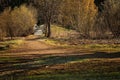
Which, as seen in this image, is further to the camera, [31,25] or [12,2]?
[12,2]

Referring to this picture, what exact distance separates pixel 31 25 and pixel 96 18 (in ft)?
94.9

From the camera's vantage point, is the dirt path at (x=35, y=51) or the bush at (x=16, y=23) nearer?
the dirt path at (x=35, y=51)

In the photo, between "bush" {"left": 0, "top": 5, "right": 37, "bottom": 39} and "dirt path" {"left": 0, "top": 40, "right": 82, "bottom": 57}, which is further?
"bush" {"left": 0, "top": 5, "right": 37, "bottom": 39}

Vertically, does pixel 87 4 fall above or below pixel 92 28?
above

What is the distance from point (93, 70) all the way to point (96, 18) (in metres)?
50.4

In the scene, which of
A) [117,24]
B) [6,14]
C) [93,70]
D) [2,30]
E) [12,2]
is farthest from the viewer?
[12,2]

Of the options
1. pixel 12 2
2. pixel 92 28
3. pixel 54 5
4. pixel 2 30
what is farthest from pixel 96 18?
pixel 12 2

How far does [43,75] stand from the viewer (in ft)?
75.9

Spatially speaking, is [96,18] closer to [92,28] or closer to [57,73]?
[92,28]

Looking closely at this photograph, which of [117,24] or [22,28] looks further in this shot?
[22,28]

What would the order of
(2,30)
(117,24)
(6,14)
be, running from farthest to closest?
(6,14)
(2,30)
(117,24)

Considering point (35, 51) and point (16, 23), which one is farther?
point (16, 23)

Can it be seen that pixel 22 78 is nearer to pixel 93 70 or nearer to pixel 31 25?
pixel 93 70

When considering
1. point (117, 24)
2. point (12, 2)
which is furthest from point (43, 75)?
point (12, 2)
